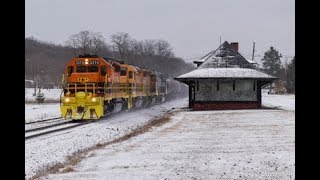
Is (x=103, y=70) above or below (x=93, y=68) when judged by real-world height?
below

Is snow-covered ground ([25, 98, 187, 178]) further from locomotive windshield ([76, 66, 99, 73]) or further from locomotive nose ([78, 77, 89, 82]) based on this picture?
locomotive windshield ([76, 66, 99, 73])

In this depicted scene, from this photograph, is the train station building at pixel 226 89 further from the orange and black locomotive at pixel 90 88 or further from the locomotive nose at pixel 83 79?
the locomotive nose at pixel 83 79

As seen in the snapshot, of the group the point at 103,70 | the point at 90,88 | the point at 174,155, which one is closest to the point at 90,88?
the point at 90,88

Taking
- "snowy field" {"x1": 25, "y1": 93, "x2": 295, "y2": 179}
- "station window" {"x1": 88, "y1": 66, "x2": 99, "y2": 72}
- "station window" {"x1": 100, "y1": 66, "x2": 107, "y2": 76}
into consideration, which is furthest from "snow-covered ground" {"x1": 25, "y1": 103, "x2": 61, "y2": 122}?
"snowy field" {"x1": 25, "y1": 93, "x2": 295, "y2": 179}

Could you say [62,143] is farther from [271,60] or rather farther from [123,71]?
[271,60]

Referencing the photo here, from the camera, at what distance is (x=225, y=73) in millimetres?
40625

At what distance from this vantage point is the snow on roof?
39.6 metres

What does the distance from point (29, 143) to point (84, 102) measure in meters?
9.51

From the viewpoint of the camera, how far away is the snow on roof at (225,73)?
39.6m

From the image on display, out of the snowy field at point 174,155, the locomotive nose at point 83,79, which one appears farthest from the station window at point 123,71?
the snowy field at point 174,155

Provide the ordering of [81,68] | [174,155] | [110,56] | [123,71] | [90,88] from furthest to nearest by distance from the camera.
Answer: [110,56] → [123,71] → [81,68] → [90,88] → [174,155]
